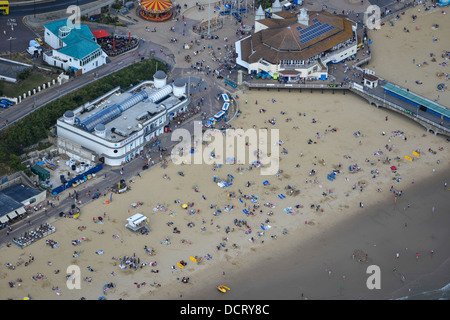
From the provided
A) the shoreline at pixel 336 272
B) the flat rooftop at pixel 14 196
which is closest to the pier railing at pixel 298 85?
the shoreline at pixel 336 272

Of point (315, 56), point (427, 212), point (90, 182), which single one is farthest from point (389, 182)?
point (90, 182)

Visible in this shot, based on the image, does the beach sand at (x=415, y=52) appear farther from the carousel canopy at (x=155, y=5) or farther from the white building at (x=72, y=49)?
the white building at (x=72, y=49)

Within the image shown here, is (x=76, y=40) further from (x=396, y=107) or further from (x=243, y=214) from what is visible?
(x=396, y=107)

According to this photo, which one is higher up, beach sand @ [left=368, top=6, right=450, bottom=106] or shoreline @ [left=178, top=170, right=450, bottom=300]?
beach sand @ [left=368, top=6, right=450, bottom=106]

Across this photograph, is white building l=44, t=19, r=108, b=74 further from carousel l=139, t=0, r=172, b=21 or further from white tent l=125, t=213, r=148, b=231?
white tent l=125, t=213, r=148, b=231

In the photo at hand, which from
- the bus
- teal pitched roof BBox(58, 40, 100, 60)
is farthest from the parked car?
the bus
